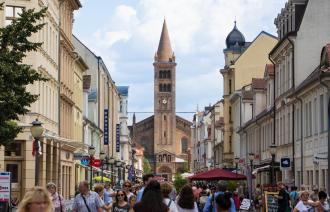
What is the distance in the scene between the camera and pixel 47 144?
160 ft

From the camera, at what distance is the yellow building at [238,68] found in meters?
87.2

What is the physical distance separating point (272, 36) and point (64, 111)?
31.5 m

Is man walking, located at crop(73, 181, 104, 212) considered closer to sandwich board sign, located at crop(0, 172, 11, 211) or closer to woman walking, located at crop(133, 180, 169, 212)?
sandwich board sign, located at crop(0, 172, 11, 211)

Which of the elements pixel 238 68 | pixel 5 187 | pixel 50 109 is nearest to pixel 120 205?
pixel 5 187

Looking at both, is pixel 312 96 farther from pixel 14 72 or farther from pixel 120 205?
pixel 120 205

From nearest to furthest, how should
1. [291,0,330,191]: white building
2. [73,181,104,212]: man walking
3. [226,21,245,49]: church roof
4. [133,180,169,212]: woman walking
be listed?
[133,180,169,212]: woman walking → [73,181,104,212]: man walking → [291,0,330,191]: white building → [226,21,245,49]: church roof

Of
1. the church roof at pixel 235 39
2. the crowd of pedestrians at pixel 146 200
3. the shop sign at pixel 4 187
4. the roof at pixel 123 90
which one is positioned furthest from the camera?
the roof at pixel 123 90

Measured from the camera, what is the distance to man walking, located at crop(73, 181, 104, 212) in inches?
711

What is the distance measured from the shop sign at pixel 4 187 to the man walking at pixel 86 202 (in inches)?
130

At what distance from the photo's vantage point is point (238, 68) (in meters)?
90.4

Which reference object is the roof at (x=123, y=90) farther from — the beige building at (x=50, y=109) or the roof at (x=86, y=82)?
the beige building at (x=50, y=109)

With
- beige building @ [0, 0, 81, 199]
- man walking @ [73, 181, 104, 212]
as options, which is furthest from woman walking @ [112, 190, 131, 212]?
beige building @ [0, 0, 81, 199]

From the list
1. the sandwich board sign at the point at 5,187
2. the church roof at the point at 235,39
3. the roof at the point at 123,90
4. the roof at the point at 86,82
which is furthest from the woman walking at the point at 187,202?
the roof at the point at 123,90

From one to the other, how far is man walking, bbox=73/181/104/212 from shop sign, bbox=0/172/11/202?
10.9 feet
